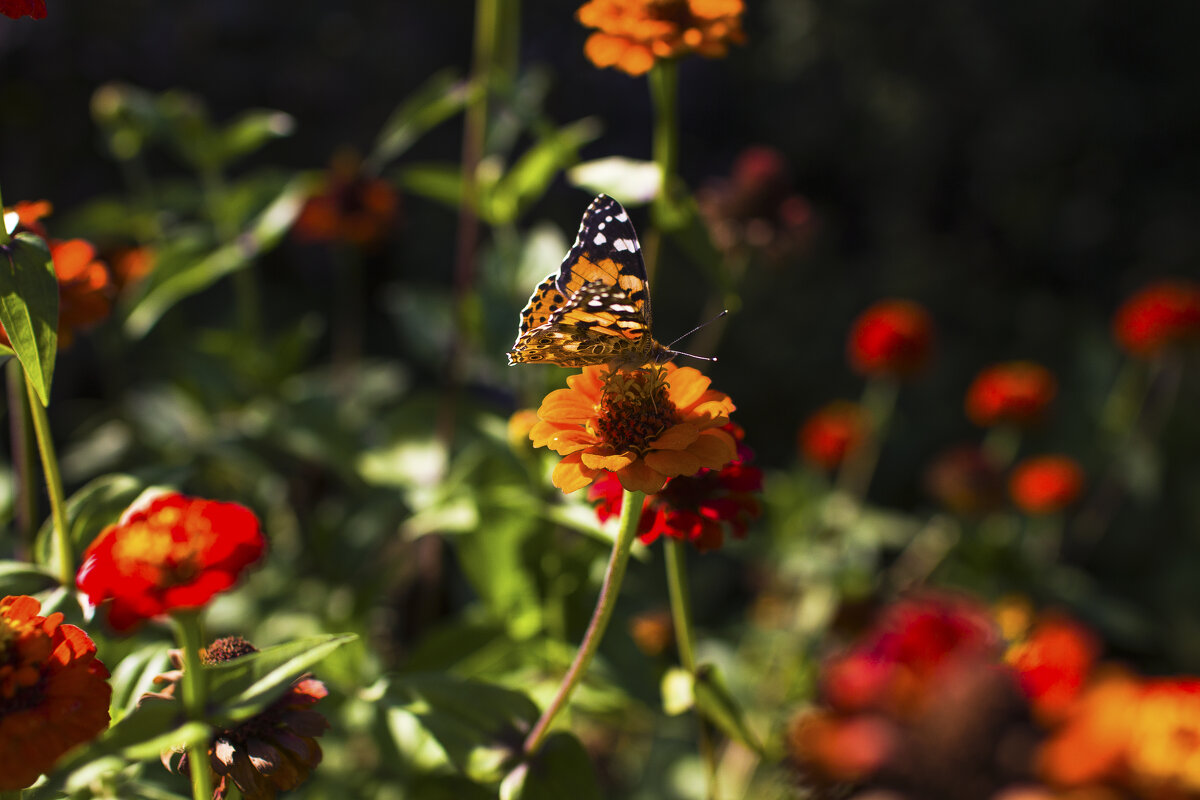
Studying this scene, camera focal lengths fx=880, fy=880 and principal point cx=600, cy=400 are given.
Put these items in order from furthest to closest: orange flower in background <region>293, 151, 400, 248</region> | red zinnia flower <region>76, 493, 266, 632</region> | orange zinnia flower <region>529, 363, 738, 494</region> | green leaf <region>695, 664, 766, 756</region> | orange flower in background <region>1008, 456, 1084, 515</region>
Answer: orange flower in background <region>1008, 456, 1084, 515</region>, orange flower in background <region>293, 151, 400, 248</region>, green leaf <region>695, 664, 766, 756</region>, orange zinnia flower <region>529, 363, 738, 494</region>, red zinnia flower <region>76, 493, 266, 632</region>

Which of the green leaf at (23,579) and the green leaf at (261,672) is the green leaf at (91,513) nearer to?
the green leaf at (23,579)

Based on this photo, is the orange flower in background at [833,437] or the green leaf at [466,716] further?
the orange flower in background at [833,437]

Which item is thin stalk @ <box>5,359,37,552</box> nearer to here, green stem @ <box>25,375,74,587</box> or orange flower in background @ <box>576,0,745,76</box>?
green stem @ <box>25,375,74,587</box>

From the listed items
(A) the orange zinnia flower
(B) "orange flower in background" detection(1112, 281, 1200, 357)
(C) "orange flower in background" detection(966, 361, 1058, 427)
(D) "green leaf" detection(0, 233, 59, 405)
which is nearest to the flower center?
(A) the orange zinnia flower

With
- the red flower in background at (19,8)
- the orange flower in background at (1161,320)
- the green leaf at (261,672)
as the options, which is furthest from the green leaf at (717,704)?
the orange flower in background at (1161,320)

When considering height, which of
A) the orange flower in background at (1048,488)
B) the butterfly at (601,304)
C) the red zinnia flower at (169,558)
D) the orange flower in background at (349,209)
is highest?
the orange flower in background at (349,209)

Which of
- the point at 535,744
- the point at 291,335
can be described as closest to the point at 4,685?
the point at 535,744

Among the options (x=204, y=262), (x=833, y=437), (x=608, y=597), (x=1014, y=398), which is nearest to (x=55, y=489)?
(x=608, y=597)
